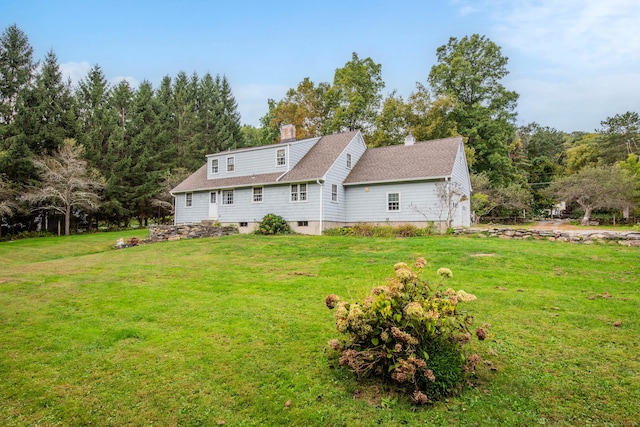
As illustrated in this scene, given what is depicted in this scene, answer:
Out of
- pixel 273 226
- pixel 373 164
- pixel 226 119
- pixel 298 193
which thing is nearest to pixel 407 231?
pixel 373 164

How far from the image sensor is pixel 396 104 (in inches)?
1187

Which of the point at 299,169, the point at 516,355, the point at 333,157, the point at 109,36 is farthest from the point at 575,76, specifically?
the point at 109,36

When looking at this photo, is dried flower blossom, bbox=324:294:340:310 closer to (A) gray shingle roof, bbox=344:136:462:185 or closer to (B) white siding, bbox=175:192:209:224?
(A) gray shingle roof, bbox=344:136:462:185

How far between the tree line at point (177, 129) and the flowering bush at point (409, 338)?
24.4m

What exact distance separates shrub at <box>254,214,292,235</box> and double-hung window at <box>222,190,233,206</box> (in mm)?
3378

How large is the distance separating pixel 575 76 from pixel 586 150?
108ft

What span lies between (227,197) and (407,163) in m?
11.1

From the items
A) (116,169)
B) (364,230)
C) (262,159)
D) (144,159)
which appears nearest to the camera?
(364,230)

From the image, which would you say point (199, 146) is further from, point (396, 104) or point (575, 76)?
point (575, 76)

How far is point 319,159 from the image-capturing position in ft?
66.7

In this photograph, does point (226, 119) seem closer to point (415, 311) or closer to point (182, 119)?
point (182, 119)

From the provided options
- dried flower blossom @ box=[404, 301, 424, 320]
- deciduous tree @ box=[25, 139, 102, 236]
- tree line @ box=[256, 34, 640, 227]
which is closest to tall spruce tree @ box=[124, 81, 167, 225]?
deciduous tree @ box=[25, 139, 102, 236]

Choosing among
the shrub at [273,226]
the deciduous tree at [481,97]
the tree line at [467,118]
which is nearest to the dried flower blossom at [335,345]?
the shrub at [273,226]

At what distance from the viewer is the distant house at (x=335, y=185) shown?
711 inches
